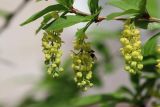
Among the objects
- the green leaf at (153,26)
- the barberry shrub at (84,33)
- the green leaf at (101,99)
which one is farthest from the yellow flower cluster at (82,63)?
the green leaf at (101,99)

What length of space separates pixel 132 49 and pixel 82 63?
8cm

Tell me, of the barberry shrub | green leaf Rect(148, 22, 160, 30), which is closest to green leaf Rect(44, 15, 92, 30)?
the barberry shrub

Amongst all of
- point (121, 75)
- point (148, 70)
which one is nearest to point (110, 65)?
point (148, 70)

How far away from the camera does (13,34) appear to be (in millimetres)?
4910

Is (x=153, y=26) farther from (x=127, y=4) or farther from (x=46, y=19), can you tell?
(x=46, y=19)

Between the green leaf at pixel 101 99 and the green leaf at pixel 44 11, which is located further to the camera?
the green leaf at pixel 101 99

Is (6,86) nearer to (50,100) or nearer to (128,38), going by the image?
(50,100)

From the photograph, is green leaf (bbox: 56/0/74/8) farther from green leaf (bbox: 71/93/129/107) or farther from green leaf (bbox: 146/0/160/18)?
green leaf (bbox: 71/93/129/107)

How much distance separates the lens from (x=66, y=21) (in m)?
0.68

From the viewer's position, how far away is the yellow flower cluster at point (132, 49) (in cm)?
62

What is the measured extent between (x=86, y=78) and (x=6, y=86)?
158 inches

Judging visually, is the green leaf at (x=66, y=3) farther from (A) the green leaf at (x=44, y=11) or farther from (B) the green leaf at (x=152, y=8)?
(B) the green leaf at (x=152, y=8)

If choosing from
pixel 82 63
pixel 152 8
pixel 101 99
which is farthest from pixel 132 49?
pixel 101 99

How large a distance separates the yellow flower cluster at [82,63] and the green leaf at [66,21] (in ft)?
0.10
